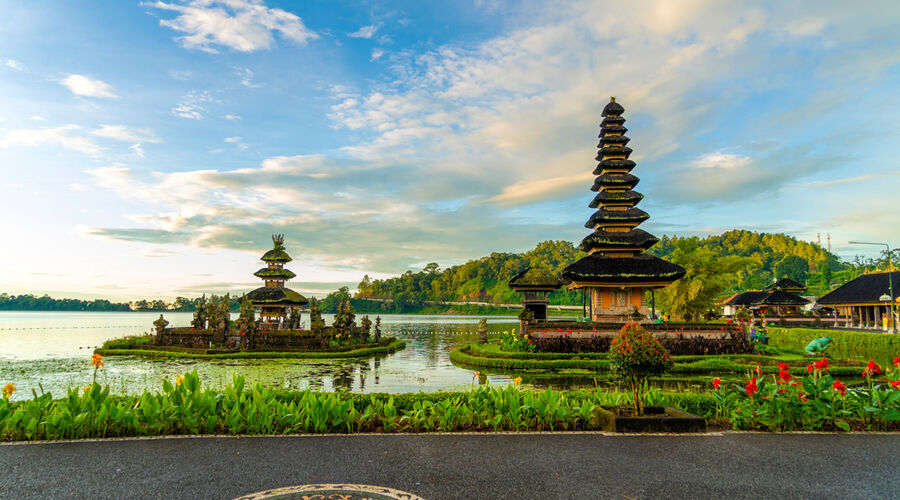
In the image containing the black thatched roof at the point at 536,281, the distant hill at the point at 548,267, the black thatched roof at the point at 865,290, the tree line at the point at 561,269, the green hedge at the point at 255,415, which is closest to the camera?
the green hedge at the point at 255,415

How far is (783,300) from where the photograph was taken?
52.5 meters

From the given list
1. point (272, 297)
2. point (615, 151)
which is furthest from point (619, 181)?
point (272, 297)

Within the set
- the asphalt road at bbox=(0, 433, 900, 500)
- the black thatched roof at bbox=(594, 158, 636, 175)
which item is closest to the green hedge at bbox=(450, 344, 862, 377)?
the asphalt road at bbox=(0, 433, 900, 500)

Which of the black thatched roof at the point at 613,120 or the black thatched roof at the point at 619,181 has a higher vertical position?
the black thatched roof at the point at 613,120

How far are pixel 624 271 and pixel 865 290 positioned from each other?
102 ft

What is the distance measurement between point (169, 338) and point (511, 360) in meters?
22.1

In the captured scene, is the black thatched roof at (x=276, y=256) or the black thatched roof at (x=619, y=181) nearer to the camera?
the black thatched roof at (x=619, y=181)

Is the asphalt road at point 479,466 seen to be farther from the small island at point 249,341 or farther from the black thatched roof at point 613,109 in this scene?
the black thatched roof at point 613,109

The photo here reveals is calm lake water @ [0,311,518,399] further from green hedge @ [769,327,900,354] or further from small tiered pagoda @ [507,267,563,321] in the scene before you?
green hedge @ [769,327,900,354]

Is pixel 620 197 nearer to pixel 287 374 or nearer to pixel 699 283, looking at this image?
pixel 699 283

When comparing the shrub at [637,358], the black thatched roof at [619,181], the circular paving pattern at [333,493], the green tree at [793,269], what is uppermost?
the black thatched roof at [619,181]

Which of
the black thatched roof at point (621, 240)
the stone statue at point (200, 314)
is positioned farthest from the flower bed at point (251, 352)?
the black thatched roof at point (621, 240)

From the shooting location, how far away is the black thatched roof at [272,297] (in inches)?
1439

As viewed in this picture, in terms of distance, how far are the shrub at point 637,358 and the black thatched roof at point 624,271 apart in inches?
823
